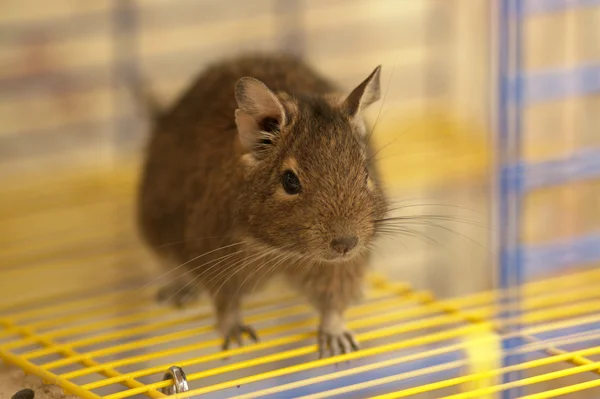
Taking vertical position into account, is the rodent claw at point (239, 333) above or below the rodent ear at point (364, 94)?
below

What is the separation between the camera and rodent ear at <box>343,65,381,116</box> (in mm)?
2537

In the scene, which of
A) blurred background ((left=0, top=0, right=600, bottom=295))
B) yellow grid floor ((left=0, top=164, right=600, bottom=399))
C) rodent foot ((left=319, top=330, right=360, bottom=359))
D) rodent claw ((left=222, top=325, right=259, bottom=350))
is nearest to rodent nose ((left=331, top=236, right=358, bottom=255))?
yellow grid floor ((left=0, top=164, right=600, bottom=399))

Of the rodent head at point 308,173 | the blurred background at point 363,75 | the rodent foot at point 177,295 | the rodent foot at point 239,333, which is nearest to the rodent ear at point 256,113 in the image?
the rodent head at point 308,173

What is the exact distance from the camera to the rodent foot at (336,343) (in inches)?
108

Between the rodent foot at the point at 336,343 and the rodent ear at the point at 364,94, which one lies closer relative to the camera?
the rodent ear at the point at 364,94

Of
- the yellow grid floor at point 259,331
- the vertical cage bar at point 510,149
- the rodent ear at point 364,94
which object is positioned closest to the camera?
the yellow grid floor at point 259,331

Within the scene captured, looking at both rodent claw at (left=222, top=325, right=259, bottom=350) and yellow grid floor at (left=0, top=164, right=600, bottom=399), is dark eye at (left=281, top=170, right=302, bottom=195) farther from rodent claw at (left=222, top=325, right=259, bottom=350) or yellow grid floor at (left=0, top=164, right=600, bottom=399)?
rodent claw at (left=222, top=325, right=259, bottom=350)

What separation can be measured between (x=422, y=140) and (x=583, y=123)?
96cm

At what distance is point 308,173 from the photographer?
2.49 meters

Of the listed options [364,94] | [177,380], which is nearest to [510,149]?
[364,94]

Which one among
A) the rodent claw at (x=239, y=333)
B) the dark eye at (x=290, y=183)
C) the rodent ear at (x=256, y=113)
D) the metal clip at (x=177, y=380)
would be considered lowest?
the metal clip at (x=177, y=380)

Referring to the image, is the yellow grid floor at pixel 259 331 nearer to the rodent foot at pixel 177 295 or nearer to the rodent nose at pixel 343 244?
the rodent foot at pixel 177 295

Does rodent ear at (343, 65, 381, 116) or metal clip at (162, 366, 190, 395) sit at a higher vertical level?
rodent ear at (343, 65, 381, 116)

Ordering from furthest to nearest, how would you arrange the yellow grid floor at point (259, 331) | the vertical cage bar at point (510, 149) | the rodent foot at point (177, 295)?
the rodent foot at point (177, 295), the vertical cage bar at point (510, 149), the yellow grid floor at point (259, 331)
